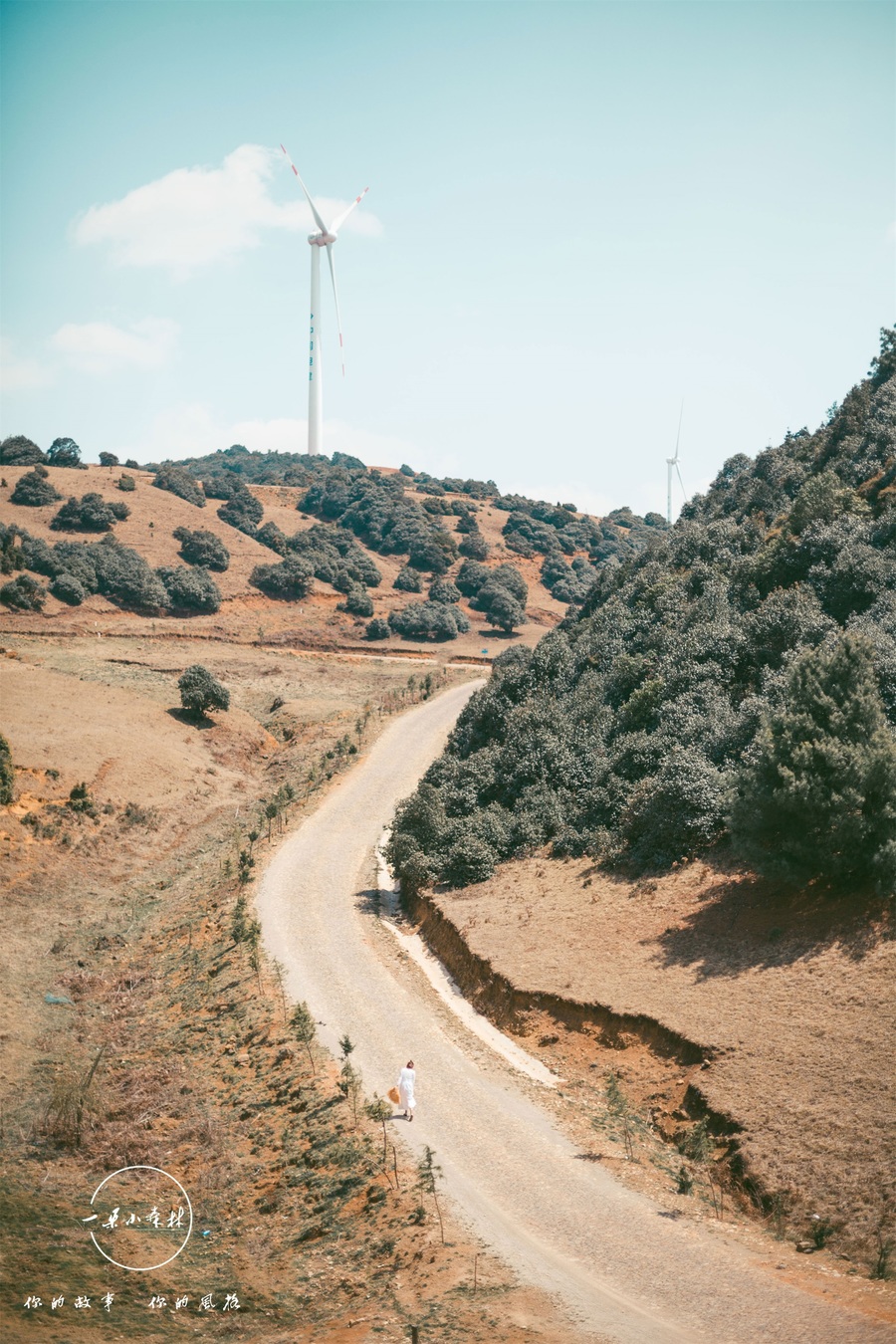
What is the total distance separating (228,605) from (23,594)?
72.2 ft

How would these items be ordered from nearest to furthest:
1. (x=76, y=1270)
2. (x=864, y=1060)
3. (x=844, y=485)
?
(x=76, y=1270) < (x=864, y=1060) < (x=844, y=485)

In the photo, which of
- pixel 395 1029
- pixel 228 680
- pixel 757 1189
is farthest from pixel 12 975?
pixel 228 680

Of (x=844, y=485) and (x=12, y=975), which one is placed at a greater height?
(x=844, y=485)

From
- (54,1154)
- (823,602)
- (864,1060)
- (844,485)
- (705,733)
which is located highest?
(844,485)

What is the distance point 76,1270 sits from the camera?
57.9 feet

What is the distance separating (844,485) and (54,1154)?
43.0 m

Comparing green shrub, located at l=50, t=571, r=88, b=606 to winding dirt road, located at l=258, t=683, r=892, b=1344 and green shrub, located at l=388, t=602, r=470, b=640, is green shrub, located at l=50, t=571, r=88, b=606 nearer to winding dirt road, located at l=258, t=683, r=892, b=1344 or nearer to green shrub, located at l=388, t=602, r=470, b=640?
green shrub, located at l=388, t=602, r=470, b=640

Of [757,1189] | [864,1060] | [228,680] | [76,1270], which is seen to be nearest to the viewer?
[76,1270]

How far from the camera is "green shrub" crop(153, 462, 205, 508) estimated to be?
124250 mm

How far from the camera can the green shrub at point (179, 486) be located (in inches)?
4892

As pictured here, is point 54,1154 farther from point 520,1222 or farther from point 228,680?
point 228,680

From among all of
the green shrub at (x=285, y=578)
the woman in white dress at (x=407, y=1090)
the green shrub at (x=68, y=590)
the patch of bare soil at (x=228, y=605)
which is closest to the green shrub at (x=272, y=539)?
the patch of bare soil at (x=228, y=605)

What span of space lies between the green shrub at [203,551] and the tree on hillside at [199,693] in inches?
1762

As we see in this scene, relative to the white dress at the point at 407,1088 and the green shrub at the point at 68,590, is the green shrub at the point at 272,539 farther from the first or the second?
the white dress at the point at 407,1088
